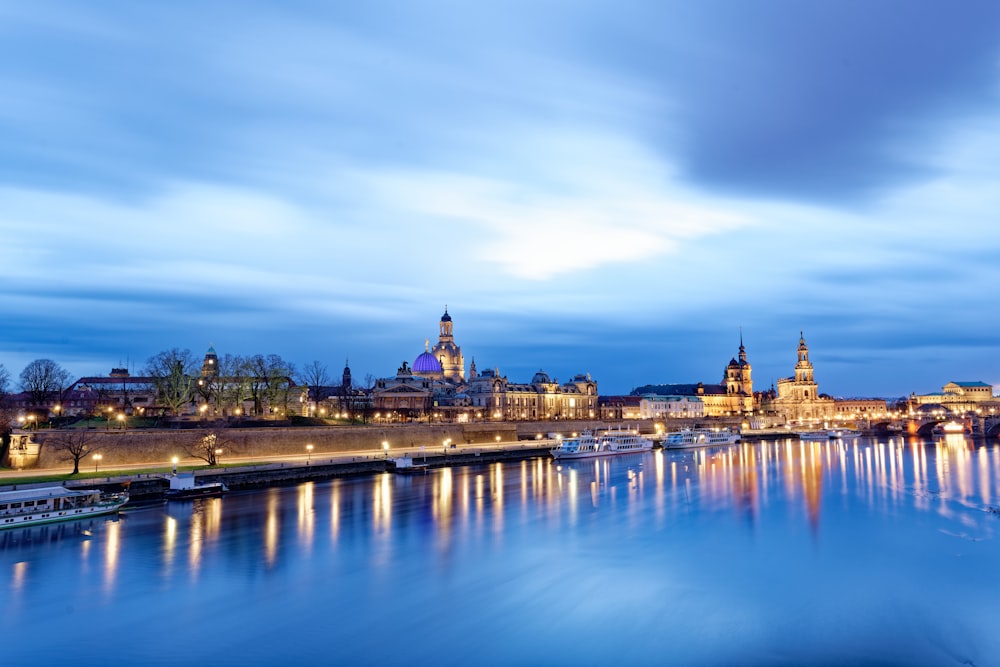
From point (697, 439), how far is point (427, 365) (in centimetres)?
5649

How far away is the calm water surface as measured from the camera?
20422 mm

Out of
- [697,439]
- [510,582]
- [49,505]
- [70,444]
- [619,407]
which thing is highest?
[619,407]

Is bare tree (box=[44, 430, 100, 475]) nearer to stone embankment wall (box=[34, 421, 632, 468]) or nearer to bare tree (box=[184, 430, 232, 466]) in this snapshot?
stone embankment wall (box=[34, 421, 632, 468])

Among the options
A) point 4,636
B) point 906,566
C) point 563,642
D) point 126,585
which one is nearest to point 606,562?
point 563,642

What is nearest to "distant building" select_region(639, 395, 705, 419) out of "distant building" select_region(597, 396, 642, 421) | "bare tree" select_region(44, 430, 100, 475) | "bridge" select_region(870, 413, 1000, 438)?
"distant building" select_region(597, 396, 642, 421)

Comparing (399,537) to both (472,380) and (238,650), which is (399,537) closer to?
(238,650)

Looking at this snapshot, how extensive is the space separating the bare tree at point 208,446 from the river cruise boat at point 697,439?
212 ft

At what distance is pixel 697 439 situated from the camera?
365ft

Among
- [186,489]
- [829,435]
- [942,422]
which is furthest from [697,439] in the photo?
[186,489]

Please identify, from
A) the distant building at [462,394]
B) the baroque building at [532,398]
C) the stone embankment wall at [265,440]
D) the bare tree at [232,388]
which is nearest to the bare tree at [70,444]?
the stone embankment wall at [265,440]

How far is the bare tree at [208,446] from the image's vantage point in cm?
5439

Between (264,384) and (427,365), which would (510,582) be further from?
(427,365)

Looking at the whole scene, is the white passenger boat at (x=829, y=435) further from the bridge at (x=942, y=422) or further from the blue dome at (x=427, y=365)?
the blue dome at (x=427, y=365)

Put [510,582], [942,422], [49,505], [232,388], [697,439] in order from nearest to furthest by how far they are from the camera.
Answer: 1. [510,582]
2. [49,505]
3. [232,388]
4. [697,439]
5. [942,422]
